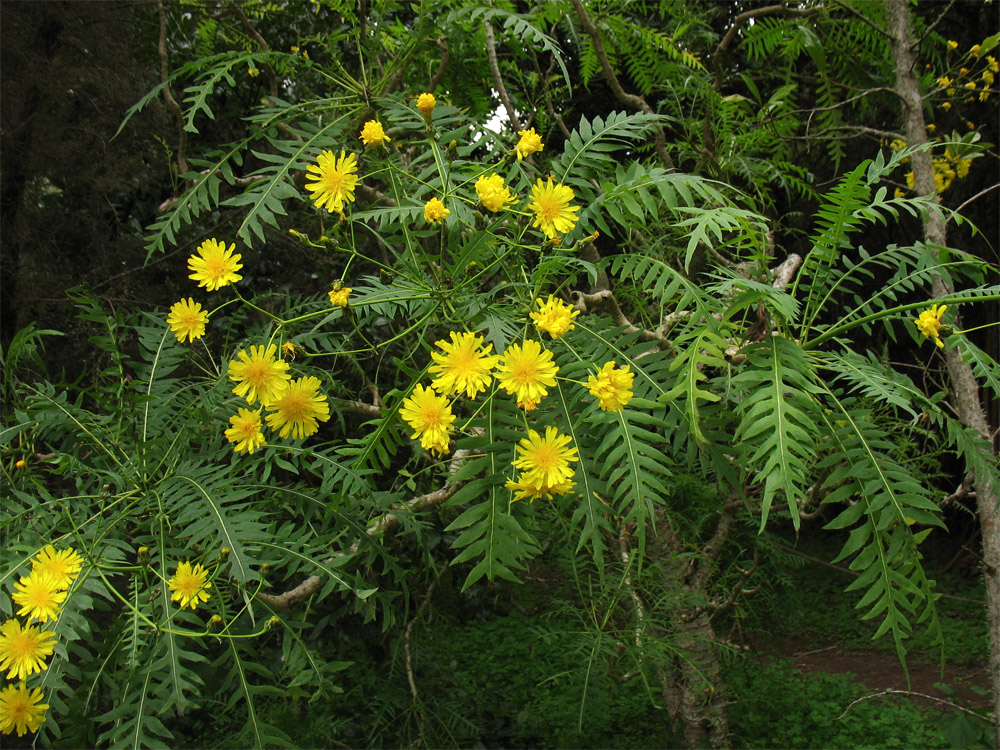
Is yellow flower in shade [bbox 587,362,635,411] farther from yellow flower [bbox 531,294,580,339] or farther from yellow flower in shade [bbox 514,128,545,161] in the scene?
yellow flower in shade [bbox 514,128,545,161]

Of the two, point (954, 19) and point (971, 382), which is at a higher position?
point (954, 19)

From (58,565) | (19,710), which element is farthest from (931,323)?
(19,710)

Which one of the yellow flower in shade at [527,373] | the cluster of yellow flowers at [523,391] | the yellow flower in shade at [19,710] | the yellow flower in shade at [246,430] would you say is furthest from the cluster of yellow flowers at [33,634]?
the yellow flower in shade at [527,373]

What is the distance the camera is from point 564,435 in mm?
780

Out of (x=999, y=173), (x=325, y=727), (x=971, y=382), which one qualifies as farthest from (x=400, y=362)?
(x=999, y=173)

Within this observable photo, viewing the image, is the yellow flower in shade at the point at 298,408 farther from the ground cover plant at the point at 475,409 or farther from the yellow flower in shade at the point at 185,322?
the yellow flower in shade at the point at 185,322

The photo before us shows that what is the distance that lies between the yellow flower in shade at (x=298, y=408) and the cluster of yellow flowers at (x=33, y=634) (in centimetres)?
31

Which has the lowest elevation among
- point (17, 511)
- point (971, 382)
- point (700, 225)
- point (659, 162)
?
point (17, 511)

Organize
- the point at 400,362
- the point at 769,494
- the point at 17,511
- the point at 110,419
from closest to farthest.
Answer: the point at 769,494 < the point at 400,362 < the point at 17,511 < the point at 110,419

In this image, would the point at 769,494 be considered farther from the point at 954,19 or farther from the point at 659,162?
the point at 954,19

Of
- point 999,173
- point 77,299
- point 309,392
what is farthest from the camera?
point 999,173

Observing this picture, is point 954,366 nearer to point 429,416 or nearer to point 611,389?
point 611,389

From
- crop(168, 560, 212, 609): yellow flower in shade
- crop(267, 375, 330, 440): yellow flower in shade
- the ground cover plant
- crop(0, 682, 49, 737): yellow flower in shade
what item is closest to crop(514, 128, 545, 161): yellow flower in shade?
the ground cover plant

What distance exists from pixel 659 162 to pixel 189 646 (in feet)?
4.92
